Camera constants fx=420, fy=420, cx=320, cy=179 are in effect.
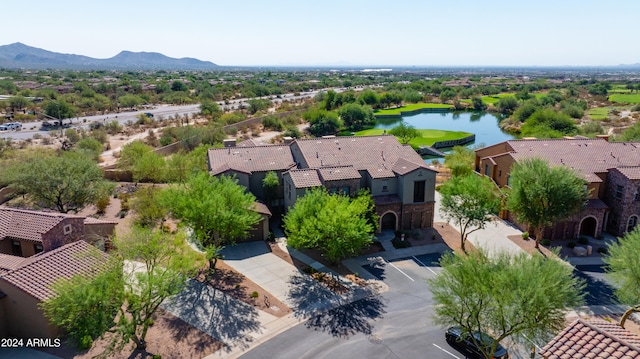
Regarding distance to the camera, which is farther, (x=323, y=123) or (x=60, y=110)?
(x=60, y=110)

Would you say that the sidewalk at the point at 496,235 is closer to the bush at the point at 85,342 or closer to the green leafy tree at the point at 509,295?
the green leafy tree at the point at 509,295

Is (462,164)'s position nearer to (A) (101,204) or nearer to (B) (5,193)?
(A) (101,204)

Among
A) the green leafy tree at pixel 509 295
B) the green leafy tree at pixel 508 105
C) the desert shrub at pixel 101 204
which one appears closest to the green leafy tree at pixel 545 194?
the green leafy tree at pixel 509 295

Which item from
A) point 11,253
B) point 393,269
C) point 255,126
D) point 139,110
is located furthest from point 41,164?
point 139,110

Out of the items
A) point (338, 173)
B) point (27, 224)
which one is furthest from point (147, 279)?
point (338, 173)

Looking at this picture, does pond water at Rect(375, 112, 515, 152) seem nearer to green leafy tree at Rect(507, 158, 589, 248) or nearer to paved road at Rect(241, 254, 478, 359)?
green leafy tree at Rect(507, 158, 589, 248)

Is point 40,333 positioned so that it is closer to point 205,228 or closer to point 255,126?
point 205,228

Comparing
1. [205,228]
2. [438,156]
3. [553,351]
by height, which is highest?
[553,351]

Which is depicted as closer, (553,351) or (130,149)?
(553,351)
